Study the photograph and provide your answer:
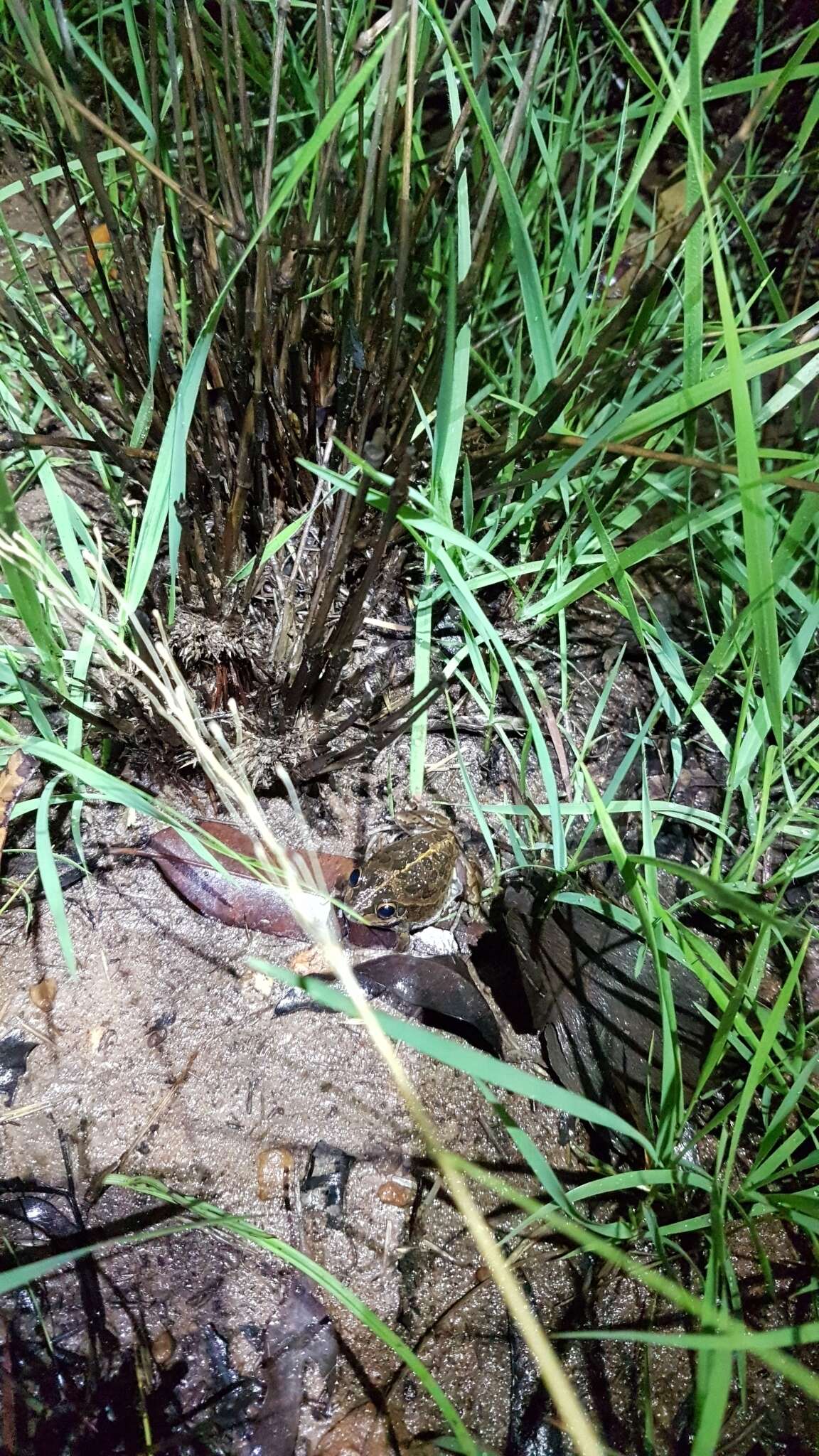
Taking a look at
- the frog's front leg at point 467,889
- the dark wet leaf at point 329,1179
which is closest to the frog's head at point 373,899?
the frog's front leg at point 467,889

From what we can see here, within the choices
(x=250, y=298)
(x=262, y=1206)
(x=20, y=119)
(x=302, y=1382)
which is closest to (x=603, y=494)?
(x=250, y=298)

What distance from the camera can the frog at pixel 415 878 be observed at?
1715 mm

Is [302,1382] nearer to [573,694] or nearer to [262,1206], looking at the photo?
[262,1206]

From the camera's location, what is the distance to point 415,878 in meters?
1.71

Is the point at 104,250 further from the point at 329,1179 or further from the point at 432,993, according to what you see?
the point at 329,1179

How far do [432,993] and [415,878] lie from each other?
0.23m

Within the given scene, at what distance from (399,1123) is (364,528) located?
48.8 inches

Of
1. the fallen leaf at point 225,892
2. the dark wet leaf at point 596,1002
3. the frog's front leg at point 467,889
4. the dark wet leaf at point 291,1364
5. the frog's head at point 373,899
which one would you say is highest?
the fallen leaf at point 225,892

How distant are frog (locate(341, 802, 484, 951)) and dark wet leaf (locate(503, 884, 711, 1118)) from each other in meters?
0.14

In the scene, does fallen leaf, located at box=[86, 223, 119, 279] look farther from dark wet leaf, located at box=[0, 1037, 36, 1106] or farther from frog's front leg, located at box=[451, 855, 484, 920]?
dark wet leaf, located at box=[0, 1037, 36, 1106]

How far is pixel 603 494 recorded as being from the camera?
1.85 m

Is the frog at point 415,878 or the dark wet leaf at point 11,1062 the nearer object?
the dark wet leaf at point 11,1062

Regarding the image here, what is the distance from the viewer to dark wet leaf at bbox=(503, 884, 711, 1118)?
1557 millimetres

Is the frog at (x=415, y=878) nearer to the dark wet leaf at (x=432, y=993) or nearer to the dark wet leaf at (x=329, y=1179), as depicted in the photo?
the dark wet leaf at (x=432, y=993)
